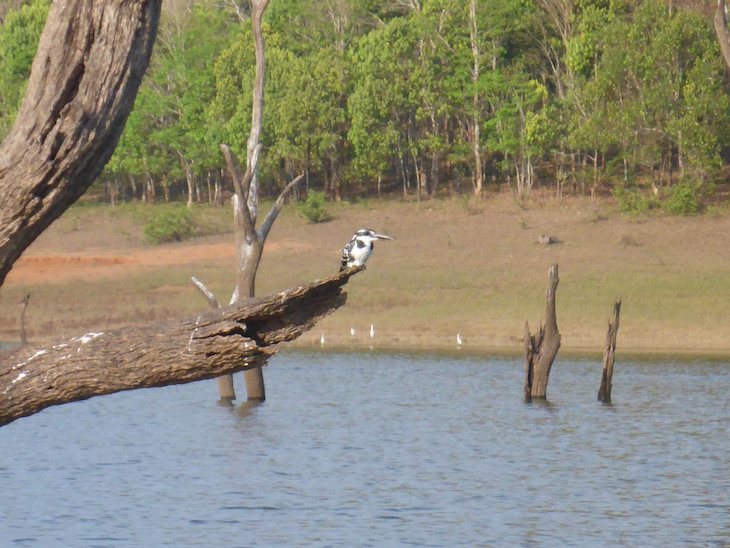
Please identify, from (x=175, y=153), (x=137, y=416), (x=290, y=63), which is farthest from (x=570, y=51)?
(x=137, y=416)

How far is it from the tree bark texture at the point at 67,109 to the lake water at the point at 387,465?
29.0 feet

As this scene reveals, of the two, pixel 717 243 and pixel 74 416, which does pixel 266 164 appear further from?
pixel 74 416

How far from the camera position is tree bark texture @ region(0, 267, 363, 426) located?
5.23m

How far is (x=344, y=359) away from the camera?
109 feet

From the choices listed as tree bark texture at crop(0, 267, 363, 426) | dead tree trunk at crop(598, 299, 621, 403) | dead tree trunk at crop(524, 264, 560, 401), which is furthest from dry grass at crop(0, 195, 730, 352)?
tree bark texture at crop(0, 267, 363, 426)

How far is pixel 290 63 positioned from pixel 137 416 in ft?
121

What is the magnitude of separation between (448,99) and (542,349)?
37.6 m

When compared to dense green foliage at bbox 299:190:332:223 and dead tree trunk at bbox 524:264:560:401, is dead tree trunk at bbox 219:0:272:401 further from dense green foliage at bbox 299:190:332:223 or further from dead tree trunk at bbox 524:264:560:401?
dense green foliage at bbox 299:190:332:223

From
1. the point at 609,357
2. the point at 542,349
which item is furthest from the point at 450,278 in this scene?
the point at 609,357

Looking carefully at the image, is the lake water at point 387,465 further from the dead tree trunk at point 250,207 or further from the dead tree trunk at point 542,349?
the dead tree trunk at point 250,207

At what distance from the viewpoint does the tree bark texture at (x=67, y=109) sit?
5.20m

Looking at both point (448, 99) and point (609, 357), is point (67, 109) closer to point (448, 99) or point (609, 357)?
point (609, 357)

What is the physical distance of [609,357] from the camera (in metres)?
Answer: 23.5

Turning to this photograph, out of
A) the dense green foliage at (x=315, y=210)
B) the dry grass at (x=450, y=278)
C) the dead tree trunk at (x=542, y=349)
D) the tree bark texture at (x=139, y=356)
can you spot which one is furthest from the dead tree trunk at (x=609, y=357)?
the dense green foliage at (x=315, y=210)
